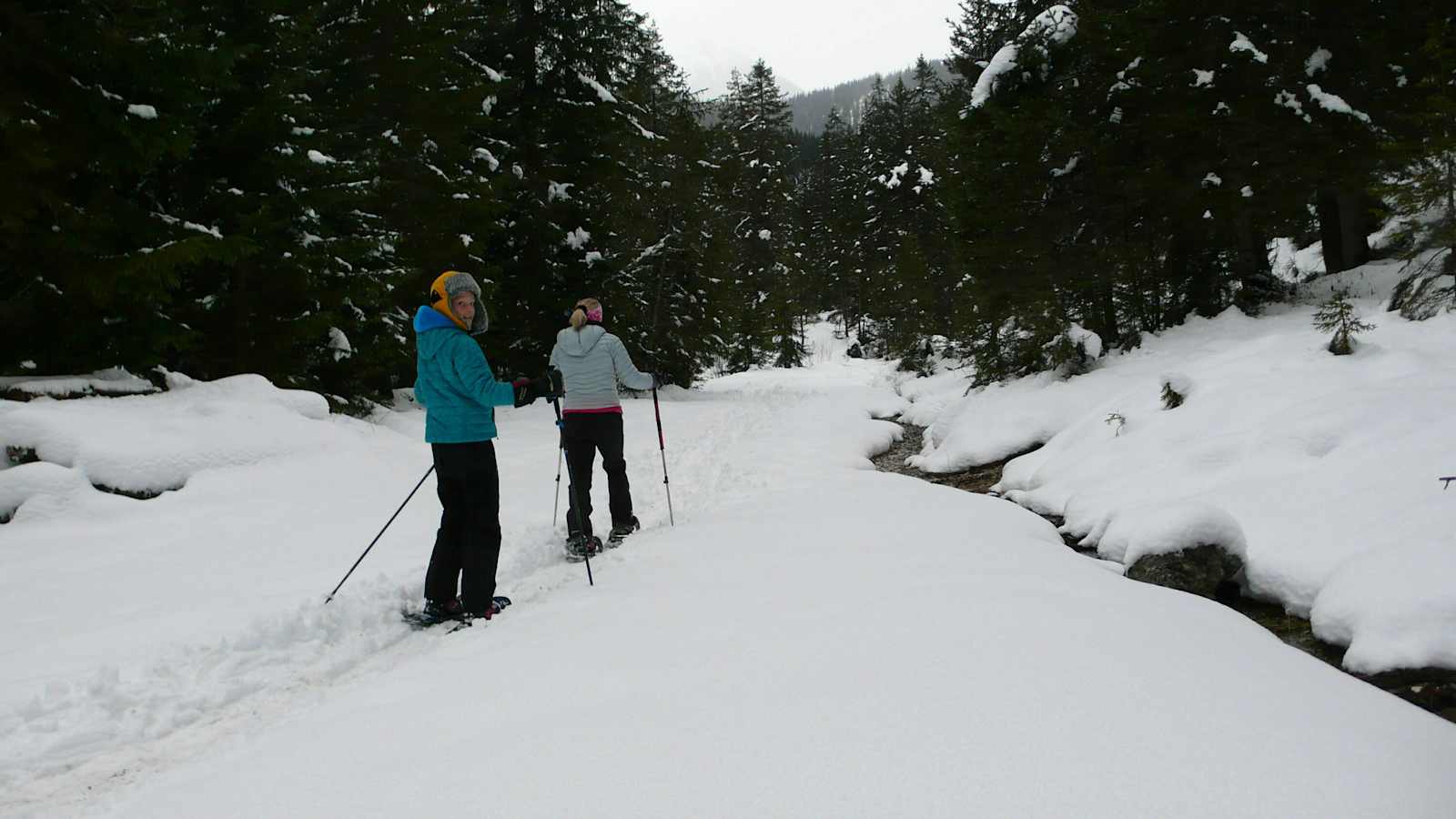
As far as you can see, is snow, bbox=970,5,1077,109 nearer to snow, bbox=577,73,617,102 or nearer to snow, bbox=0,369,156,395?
snow, bbox=577,73,617,102

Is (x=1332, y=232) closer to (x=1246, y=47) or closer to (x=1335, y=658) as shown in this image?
(x=1246, y=47)

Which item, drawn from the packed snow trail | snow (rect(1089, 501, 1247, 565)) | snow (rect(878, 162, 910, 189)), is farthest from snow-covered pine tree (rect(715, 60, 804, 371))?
the packed snow trail

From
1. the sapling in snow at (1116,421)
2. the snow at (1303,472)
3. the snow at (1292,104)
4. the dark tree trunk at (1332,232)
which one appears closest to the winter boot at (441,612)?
the snow at (1303,472)

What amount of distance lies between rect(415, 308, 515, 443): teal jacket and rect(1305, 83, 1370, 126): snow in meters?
13.4

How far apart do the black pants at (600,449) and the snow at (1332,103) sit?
40.0ft

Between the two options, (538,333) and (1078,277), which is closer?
(1078,277)

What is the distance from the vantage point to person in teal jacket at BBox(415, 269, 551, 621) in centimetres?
502

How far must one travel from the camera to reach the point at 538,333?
2019 centimetres

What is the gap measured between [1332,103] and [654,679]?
45.6ft

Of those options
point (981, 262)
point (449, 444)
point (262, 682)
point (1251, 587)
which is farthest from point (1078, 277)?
point (262, 682)

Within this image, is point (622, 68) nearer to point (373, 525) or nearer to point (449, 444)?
point (373, 525)

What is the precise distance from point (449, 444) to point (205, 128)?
8785mm

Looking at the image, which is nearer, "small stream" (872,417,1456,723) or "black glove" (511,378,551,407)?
"small stream" (872,417,1456,723)

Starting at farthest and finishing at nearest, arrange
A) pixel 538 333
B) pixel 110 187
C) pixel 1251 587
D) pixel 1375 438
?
pixel 538 333
pixel 110 187
pixel 1375 438
pixel 1251 587
